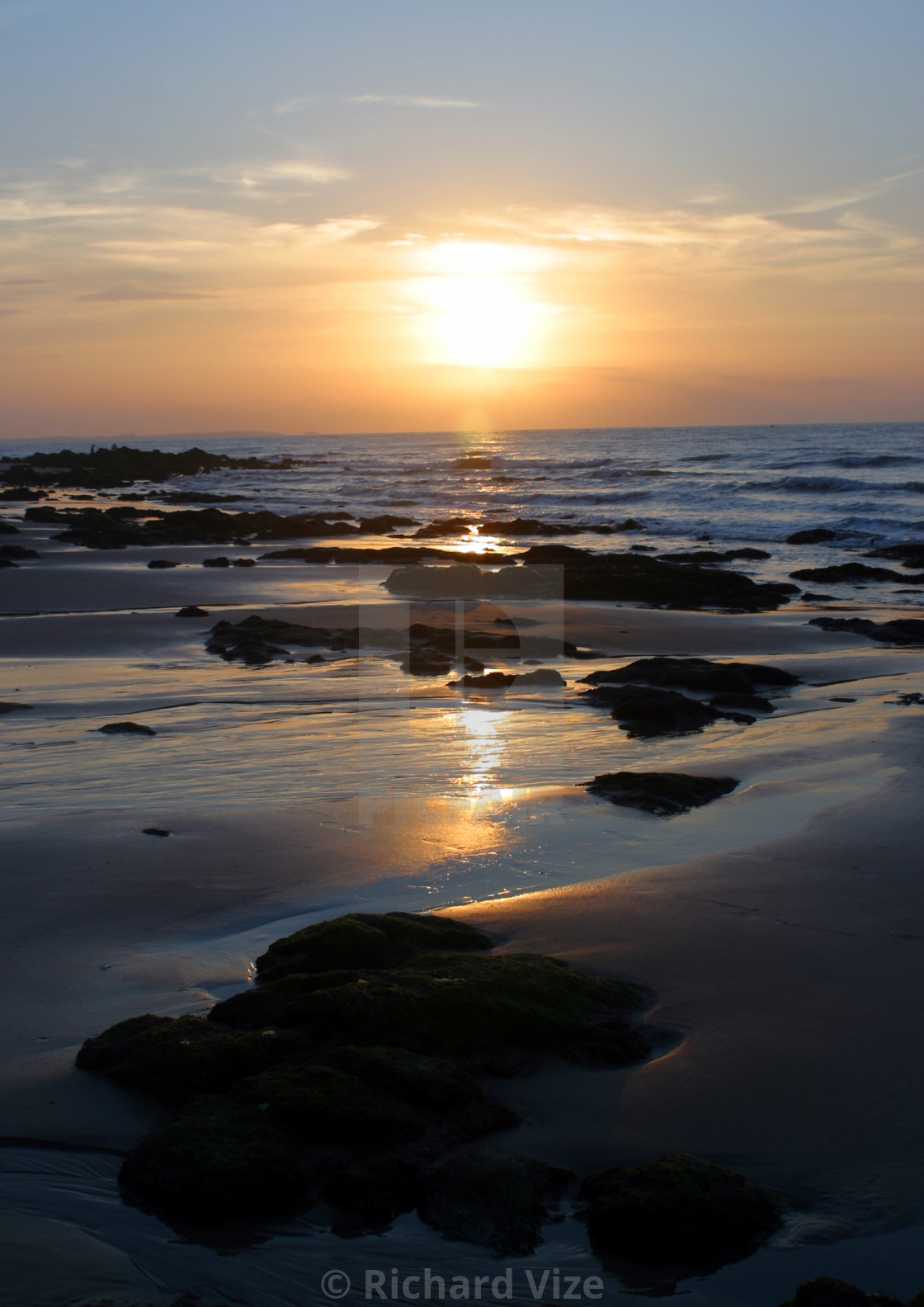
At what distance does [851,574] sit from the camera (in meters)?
19.6

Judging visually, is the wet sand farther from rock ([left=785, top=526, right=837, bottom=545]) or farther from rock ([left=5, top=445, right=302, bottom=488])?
rock ([left=5, top=445, right=302, bottom=488])

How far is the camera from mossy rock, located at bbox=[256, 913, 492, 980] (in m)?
3.82

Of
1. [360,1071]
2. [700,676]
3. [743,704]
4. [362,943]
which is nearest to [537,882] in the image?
[362,943]

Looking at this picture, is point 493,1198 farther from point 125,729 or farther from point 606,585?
point 606,585

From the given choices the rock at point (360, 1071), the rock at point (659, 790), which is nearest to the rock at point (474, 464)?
the rock at point (659, 790)

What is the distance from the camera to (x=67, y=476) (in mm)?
49969

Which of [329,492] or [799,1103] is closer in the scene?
[799,1103]

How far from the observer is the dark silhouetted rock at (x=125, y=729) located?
7.64 meters

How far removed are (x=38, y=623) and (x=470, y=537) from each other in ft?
54.0

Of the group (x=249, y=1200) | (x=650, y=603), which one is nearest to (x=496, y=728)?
(x=249, y=1200)

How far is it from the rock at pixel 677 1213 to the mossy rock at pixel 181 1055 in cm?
109

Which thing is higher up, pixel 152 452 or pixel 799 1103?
pixel 152 452

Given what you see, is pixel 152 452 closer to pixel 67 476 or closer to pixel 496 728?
pixel 67 476

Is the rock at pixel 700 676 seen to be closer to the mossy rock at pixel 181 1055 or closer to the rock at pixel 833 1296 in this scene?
the mossy rock at pixel 181 1055
